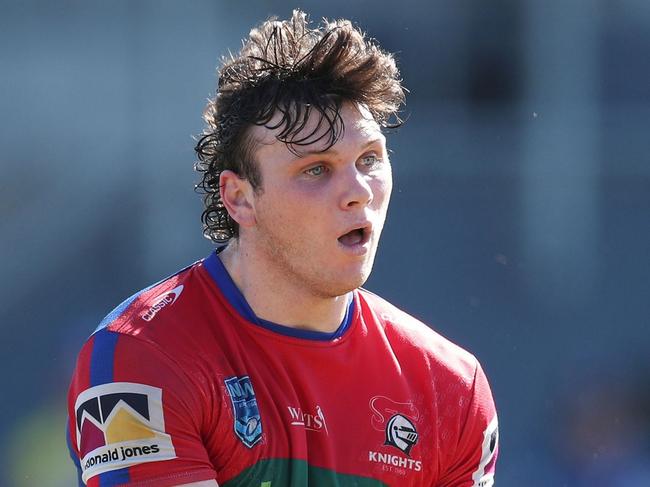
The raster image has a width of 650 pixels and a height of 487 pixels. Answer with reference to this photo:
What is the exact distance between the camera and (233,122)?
2988 mm

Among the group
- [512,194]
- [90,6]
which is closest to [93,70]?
[90,6]

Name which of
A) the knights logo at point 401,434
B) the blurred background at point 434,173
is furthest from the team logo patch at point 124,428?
the blurred background at point 434,173

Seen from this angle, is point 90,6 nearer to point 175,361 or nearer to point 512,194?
point 512,194

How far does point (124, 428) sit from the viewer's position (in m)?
2.56

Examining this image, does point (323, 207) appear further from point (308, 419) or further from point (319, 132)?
point (308, 419)

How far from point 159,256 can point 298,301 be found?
5.57 metres

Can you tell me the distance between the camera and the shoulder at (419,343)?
3049 millimetres

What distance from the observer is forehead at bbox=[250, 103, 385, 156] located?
2775 millimetres

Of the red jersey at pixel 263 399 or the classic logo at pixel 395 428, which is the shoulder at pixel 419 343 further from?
the classic logo at pixel 395 428

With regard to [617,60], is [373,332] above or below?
below

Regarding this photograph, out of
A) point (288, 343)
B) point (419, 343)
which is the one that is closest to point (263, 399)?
point (288, 343)

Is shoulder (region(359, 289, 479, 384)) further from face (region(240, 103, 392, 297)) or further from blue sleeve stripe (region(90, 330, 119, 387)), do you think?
blue sleeve stripe (region(90, 330, 119, 387))

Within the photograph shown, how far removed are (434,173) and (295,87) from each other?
6.27m

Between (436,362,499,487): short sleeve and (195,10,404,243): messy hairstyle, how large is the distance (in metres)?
0.82
